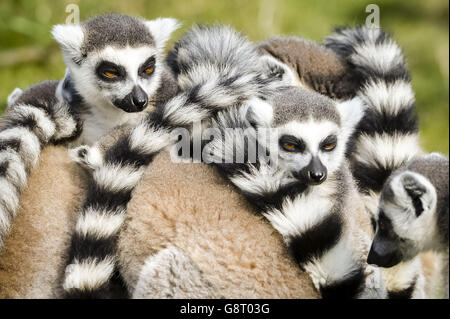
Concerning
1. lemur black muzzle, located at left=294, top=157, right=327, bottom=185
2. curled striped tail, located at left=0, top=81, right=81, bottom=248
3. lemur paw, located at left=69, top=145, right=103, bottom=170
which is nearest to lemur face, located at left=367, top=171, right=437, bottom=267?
lemur black muzzle, located at left=294, top=157, right=327, bottom=185

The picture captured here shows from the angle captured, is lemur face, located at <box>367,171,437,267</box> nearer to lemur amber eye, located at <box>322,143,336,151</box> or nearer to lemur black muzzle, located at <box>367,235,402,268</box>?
lemur black muzzle, located at <box>367,235,402,268</box>

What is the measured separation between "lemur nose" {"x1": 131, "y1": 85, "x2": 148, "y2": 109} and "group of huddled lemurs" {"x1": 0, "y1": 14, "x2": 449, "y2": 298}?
0.4 inches

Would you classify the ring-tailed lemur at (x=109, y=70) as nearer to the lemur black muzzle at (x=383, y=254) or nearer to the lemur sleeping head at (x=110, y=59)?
the lemur sleeping head at (x=110, y=59)

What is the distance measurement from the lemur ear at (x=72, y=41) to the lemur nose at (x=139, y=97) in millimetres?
441

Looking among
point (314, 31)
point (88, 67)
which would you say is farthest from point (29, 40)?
point (88, 67)

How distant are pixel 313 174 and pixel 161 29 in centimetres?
139

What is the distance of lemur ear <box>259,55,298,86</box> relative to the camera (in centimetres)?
368

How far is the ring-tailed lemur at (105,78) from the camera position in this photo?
11.1 ft

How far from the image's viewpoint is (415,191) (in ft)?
8.91

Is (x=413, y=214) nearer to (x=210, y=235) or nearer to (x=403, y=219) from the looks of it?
(x=403, y=219)

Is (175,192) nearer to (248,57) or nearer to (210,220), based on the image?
(210,220)

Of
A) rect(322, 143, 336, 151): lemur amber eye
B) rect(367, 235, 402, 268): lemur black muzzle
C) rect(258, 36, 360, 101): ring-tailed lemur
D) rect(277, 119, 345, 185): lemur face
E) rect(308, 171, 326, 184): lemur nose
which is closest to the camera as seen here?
rect(367, 235, 402, 268): lemur black muzzle

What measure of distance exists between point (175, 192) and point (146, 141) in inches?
10.6

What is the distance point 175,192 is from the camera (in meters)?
2.89
